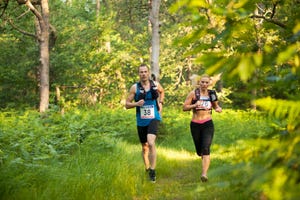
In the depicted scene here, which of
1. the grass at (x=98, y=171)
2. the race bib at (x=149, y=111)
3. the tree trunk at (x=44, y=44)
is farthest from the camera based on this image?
the tree trunk at (x=44, y=44)

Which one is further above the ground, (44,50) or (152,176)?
(44,50)

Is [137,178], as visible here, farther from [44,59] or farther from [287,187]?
[44,59]

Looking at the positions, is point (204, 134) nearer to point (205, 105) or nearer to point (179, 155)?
point (205, 105)

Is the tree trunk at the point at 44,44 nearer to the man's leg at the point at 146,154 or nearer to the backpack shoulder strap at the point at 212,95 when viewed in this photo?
the man's leg at the point at 146,154

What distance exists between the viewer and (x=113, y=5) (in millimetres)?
31859

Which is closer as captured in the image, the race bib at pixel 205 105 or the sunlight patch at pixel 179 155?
the race bib at pixel 205 105

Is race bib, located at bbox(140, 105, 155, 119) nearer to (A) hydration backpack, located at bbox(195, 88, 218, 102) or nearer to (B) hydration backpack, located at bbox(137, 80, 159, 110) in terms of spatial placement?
(B) hydration backpack, located at bbox(137, 80, 159, 110)

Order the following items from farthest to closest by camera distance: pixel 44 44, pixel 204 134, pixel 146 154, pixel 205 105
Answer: pixel 44 44 < pixel 146 154 < pixel 204 134 < pixel 205 105

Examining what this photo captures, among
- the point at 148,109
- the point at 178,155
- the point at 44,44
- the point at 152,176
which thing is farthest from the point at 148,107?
the point at 44,44

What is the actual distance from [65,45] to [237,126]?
542 inches

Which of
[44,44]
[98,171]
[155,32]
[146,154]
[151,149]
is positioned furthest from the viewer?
[44,44]

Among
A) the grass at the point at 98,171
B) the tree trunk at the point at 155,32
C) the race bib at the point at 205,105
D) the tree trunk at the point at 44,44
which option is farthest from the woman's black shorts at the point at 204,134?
the tree trunk at the point at 44,44

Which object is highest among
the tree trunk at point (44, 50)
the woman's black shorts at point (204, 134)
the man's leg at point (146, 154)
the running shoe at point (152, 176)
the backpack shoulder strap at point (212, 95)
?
the tree trunk at point (44, 50)

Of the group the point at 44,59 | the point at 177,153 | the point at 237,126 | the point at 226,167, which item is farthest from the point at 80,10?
the point at 226,167
